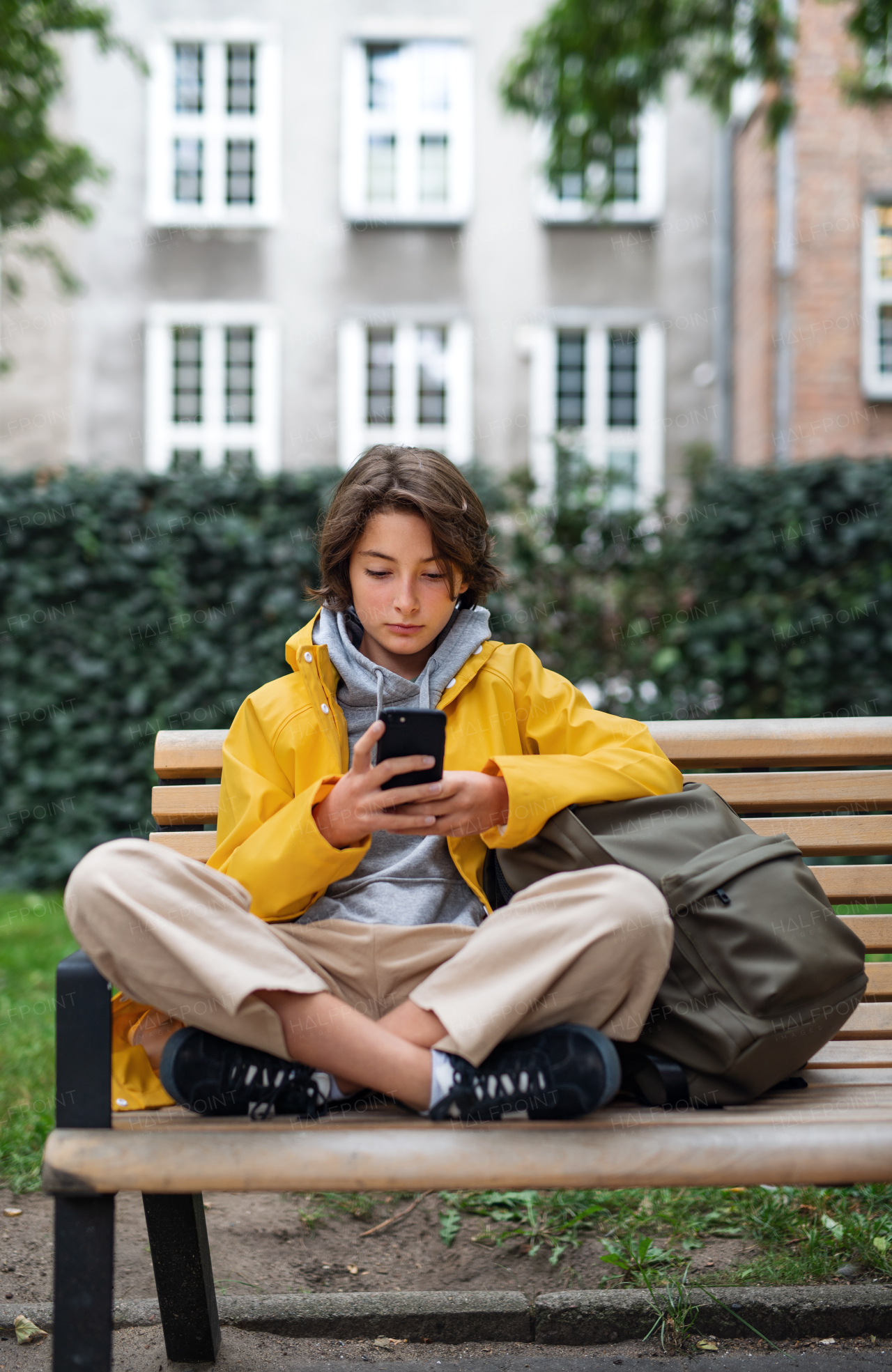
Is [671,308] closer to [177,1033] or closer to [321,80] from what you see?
[321,80]

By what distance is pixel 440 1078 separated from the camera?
60.1 inches

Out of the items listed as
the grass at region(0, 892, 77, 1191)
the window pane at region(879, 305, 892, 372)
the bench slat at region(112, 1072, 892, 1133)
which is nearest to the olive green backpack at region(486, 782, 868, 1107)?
the bench slat at region(112, 1072, 892, 1133)

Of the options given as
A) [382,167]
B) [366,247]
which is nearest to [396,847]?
[366,247]

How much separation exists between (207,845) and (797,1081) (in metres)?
1.12

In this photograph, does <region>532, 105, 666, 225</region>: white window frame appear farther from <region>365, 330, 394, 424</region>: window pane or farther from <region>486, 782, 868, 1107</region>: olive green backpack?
<region>486, 782, 868, 1107</region>: olive green backpack

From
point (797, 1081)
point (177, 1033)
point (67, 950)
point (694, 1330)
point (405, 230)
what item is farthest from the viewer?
point (405, 230)

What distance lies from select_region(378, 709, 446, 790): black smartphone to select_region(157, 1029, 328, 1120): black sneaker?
427 mm

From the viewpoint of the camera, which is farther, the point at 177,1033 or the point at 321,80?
the point at 321,80

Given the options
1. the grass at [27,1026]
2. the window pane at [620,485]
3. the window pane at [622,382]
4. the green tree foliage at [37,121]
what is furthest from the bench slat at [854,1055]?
the window pane at [622,382]

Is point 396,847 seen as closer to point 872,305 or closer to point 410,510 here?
point 410,510

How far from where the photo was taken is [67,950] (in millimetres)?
4582

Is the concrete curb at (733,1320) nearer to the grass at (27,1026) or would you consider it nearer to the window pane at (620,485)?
the grass at (27,1026)

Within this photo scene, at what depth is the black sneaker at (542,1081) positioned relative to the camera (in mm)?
1477

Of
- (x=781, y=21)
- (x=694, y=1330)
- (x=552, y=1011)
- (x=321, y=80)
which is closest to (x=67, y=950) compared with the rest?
(x=694, y=1330)
